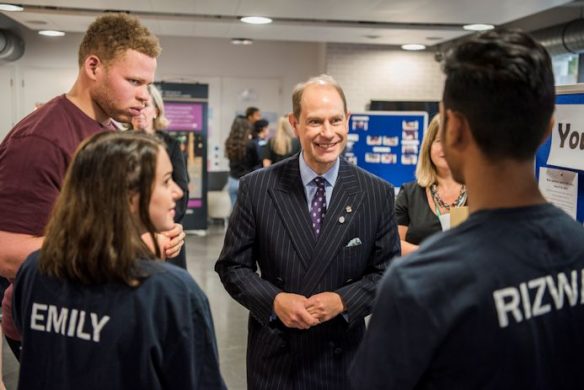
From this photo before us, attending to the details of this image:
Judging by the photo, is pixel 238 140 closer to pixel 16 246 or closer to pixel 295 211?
pixel 295 211

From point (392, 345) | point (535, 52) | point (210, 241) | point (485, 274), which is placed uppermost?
point (535, 52)

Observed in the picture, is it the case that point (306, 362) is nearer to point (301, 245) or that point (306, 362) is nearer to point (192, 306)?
point (301, 245)

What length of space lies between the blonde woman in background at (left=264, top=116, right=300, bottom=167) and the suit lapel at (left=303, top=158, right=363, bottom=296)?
18.3ft

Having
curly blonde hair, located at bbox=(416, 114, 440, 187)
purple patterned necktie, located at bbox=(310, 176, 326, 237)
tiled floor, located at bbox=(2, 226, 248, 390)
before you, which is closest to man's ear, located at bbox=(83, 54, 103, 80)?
purple patterned necktie, located at bbox=(310, 176, 326, 237)

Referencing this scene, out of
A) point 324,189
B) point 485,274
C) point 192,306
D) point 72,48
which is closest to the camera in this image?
point 485,274

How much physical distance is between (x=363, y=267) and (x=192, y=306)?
85 centimetres

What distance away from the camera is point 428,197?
113 inches

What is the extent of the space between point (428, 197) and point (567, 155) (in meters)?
0.99

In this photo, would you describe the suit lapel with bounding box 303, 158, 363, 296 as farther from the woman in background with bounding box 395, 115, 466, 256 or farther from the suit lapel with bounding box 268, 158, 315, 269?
the woman in background with bounding box 395, 115, 466, 256

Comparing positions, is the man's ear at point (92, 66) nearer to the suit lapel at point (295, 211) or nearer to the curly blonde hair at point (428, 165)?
the suit lapel at point (295, 211)

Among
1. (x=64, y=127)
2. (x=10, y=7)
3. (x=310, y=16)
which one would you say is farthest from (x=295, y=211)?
(x=10, y=7)

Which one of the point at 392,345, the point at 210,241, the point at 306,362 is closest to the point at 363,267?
the point at 306,362

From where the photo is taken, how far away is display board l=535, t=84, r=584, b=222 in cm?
186

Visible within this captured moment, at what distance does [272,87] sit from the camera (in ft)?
36.0
